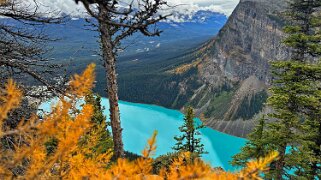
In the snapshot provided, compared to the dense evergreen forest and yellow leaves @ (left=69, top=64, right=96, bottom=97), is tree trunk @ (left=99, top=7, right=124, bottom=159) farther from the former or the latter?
yellow leaves @ (left=69, top=64, right=96, bottom=97)

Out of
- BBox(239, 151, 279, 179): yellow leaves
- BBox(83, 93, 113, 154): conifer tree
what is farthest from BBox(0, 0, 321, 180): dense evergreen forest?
BBox(83, 93, 113, 154): conifer tree

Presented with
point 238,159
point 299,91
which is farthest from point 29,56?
point 238,159

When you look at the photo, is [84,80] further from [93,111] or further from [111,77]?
[111,77]

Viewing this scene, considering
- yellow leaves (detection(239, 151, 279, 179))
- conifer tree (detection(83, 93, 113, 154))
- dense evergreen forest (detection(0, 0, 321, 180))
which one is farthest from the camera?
conifer tree (detection(83, 93, 113, 154))

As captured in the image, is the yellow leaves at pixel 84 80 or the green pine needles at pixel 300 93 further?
the green pine needles at pixel 300 93

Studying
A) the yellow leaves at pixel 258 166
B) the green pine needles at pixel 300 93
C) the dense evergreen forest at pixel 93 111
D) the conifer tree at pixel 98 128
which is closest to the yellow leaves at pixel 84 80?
the dense evergreen forest at pixel 93 111

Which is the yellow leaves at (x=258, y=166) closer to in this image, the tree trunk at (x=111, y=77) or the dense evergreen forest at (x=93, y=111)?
the dense evergreen forest at (x=93, y=111)

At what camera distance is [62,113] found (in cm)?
265

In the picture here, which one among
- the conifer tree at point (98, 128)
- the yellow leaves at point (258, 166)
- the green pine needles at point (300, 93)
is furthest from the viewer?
the green pine needles at point (300, 93)

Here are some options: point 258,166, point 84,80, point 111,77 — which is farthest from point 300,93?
point 84,80

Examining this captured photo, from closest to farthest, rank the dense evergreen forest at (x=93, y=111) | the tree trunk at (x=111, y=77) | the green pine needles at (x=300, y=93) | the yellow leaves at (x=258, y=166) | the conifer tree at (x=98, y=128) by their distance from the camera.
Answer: the yellow leaves at (x=258, y=166) < the dense evergreen forest at (x=93, y=111) < the conifer tree at (x=98, y=128) < the tree trunk at (x=111, y=77) < the green pine needles at (x=300, y=93)

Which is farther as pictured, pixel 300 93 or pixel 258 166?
pixel 300 93

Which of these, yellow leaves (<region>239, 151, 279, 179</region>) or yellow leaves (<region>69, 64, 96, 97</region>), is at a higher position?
→ yellow leaves (<region>69, 64, 96, 97</region>)

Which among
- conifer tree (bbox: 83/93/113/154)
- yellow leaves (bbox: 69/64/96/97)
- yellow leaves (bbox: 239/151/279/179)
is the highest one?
yellow leaves (bbox: 69/64/96/97)
